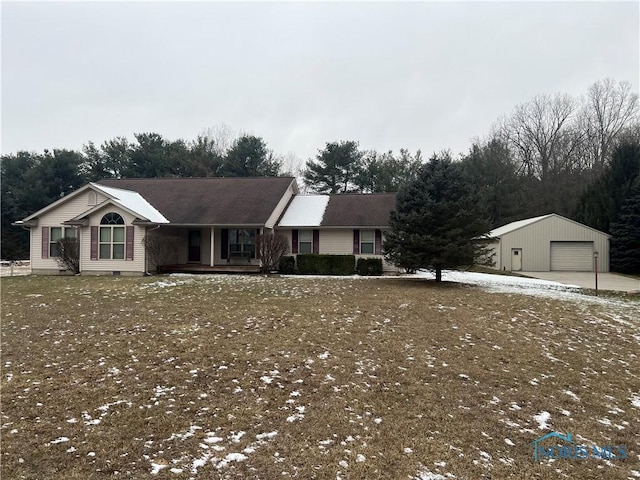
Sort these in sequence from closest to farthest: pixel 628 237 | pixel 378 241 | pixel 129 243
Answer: pixel 129 243 < pixel 378 241 < pixel 628 237

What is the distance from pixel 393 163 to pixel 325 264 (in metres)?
22.4

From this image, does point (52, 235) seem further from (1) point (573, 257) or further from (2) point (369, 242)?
(1) point (573, 257)

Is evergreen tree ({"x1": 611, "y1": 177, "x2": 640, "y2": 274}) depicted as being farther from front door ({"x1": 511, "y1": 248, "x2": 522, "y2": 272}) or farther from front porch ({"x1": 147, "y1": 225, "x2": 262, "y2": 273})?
front porch ({"x1": 147, "y1": 225, "x2": 262, "y2": 273})

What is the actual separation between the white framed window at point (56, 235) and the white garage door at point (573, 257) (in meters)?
27.2

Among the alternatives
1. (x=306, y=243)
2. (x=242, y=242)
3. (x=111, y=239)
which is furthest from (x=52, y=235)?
(x=306, y=243)

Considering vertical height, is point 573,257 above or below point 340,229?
below

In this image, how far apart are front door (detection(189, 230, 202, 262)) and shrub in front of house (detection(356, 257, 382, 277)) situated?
27.8ft

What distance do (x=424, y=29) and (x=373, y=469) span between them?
17854 millimetres

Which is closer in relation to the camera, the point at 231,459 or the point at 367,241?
the point at 231,459

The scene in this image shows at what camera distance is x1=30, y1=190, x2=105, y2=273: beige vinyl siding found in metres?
17.9

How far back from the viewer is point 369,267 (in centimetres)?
1859

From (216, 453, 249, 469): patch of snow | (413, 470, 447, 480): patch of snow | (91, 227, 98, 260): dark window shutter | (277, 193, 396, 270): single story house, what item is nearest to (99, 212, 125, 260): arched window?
(91, 227, 98, 260): dark window shutter

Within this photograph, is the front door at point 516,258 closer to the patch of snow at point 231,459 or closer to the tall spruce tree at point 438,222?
the tall spruce tree at point 438,222

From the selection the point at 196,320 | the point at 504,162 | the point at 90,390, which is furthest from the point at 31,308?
the point at 504,162
